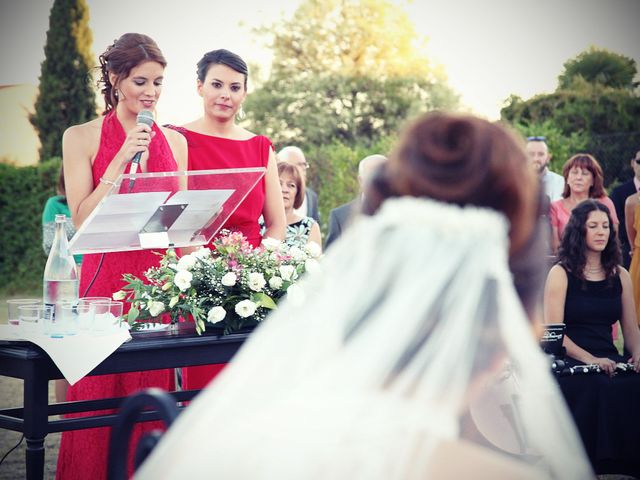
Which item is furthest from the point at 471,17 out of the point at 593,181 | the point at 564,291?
the point at 564,291

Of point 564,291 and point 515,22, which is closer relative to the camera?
point 564,291

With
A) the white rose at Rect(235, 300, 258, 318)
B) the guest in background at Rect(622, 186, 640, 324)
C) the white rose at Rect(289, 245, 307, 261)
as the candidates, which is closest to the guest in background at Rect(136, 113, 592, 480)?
the white rose at Rect(235, 300, 258, 318)

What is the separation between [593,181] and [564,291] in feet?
8.95

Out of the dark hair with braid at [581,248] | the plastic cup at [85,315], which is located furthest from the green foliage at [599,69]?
the plastic cup at [85,315]

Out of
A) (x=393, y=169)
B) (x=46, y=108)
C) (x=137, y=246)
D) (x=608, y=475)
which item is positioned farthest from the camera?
(x=46, y=108)

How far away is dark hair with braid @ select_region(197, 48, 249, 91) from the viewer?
4773 millimetres

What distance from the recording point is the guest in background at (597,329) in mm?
5234

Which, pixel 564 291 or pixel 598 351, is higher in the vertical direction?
pixel 564 291

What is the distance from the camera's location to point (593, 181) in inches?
322

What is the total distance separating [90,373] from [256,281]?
0.83 meters

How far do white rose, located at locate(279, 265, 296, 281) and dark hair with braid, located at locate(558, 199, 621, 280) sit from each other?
266cm

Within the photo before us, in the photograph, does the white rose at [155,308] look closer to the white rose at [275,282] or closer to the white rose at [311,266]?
the white rose at [275,282]

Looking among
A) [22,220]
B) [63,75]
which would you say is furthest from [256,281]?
[63,75]

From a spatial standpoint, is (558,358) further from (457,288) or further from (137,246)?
(457,288)
